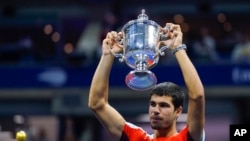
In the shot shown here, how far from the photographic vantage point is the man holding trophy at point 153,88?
4.69m

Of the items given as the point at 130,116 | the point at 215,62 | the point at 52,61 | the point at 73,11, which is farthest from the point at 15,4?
the point at 215,62

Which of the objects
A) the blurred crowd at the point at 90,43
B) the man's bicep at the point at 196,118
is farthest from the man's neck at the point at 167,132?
the blurred crowd at the point at 90,43

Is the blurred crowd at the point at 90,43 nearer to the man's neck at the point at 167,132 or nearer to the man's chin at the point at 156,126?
the man's neck at the point at 167,132

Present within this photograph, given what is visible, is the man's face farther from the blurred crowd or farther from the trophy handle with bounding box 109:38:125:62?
the blurred crowd

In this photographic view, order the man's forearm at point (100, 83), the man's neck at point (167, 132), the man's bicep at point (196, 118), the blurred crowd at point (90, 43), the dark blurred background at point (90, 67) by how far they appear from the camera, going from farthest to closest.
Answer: the blurred crowd at point (90, 43)
the dark blurred background at point (90, 67)
the man's forearm at point (100, 83)
the man's neck at point (167, 132)
the man's bicep at point (196, 118)

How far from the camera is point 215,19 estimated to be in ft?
59.1

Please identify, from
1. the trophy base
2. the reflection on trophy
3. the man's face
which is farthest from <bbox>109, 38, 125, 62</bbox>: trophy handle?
the man's face

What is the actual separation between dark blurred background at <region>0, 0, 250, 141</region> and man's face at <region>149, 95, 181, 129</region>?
10.3 meters

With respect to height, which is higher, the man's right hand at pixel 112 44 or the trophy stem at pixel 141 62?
the man's right hand at pixel 112 44

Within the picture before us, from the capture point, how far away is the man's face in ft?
15.4

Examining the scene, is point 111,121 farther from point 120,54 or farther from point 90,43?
point 90,43

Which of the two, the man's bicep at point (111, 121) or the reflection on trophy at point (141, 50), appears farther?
the man's bicep at point (111, 121)

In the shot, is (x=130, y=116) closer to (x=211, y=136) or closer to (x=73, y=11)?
(x=211, y=136)

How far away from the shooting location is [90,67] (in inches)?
626
